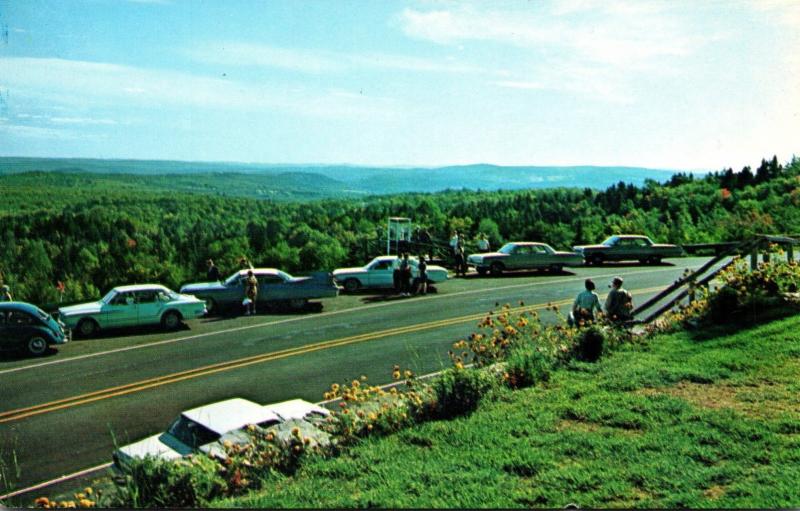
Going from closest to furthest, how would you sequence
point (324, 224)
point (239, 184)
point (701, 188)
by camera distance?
point (701, 188), point (324, 224), point (239, 184)

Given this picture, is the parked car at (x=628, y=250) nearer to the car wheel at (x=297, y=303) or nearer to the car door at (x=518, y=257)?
the car door at (x=518, y=257)

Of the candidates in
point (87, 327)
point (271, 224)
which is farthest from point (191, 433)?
point (271, 224)

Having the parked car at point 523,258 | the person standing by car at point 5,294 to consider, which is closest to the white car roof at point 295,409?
the person standing by car at point 5,294

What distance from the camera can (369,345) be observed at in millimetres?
15508

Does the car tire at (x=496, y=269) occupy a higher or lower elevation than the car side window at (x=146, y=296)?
higher

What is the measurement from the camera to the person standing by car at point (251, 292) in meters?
19.2

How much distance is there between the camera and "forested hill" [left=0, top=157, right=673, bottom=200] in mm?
34219

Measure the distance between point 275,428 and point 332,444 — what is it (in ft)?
2.99

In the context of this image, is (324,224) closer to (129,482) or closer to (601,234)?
(601,234)

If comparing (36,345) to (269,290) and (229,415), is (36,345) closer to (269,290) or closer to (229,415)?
(269,290)

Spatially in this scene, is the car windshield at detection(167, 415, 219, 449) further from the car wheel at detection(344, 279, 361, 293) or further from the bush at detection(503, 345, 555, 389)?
the car wheel at detection(344, 279, 361, 293)

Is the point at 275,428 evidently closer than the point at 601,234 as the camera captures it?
Yes

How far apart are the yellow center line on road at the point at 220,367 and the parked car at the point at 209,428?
2736 millimetres

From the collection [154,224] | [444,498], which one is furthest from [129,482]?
[154,224]
